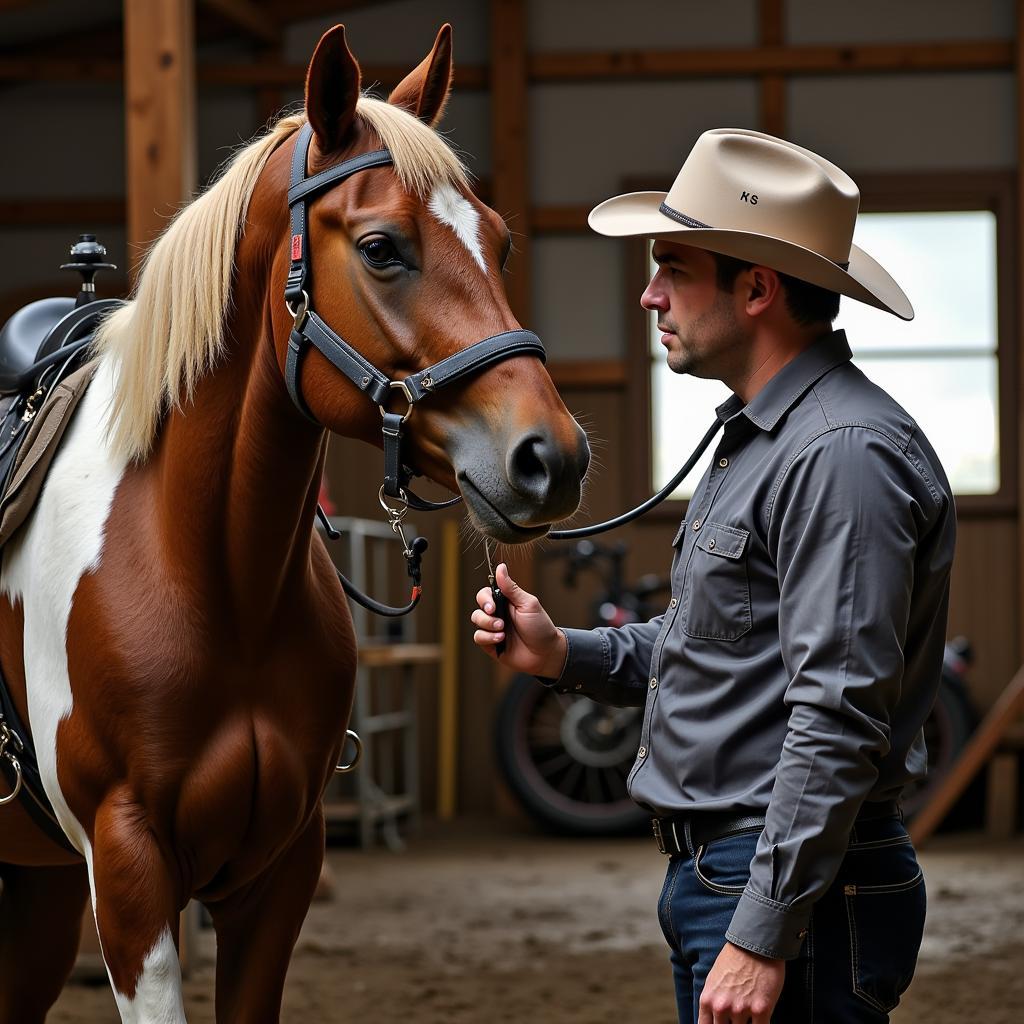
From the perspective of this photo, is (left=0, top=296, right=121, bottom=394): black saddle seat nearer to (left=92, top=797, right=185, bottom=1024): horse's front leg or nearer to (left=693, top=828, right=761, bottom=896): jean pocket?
(left=92, top=797, right=185, bottom=1024): horse's front leg

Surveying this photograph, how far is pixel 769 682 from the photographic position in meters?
1.65

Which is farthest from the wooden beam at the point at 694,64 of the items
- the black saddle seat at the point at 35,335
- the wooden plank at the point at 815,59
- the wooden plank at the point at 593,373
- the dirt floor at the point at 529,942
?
the black saddle seat at the point at 35,335

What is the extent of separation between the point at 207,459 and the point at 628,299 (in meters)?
5.53

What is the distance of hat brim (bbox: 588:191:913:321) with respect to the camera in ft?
5.51

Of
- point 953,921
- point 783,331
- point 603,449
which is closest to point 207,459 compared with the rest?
point 783,331

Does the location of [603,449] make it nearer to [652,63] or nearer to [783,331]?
[652,63]

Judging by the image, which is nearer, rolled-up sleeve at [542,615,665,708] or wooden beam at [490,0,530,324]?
rolled-up sleeve at [542,615,665,708]

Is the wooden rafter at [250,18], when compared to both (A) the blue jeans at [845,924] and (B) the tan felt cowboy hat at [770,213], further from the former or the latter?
(A) the blue jeans at [845,924]

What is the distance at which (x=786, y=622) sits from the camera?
1562 mm

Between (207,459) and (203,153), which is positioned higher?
(203,153)

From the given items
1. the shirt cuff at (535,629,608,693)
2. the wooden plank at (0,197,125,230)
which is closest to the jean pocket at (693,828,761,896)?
the shirt cuff at (535,629,608,693)

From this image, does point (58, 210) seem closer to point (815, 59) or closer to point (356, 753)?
point (815, 59)

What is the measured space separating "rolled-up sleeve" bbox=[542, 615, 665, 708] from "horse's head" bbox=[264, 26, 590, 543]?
261 mm

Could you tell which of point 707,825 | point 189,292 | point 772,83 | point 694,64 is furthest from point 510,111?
point 707,825
